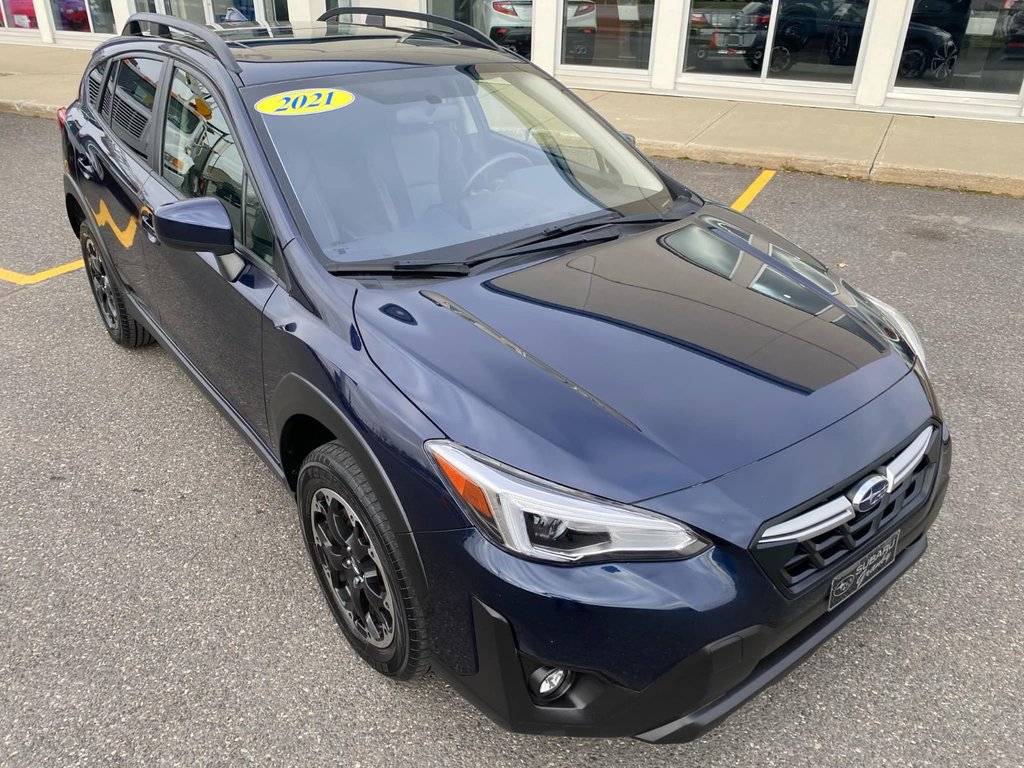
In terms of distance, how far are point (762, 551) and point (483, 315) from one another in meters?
1.01

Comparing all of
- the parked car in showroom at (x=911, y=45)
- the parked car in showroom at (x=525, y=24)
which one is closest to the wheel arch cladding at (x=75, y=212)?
the parked car in showroom at (x=525, y=24)

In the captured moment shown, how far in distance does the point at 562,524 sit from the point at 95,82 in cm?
394

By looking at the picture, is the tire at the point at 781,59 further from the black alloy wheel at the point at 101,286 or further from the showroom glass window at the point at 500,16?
the black alloy wheel at the point at 101,286

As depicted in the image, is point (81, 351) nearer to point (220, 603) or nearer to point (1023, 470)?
point (220, 603)

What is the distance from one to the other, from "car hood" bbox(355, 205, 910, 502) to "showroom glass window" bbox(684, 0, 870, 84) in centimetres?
793

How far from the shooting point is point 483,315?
232 cm

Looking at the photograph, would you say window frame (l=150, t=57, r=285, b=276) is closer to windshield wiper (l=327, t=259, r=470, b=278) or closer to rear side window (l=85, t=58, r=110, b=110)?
windshield wiper (l=327, t=259, r=470, b=278)

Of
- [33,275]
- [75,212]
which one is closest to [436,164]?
[75,212]

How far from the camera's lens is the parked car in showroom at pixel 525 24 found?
1066 cm

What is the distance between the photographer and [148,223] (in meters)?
3.35

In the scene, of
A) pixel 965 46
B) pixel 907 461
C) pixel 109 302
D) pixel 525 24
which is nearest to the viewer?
pixel 907 461

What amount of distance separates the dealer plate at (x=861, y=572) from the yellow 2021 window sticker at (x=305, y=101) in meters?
2.24

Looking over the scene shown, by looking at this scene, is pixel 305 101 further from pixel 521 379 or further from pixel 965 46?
pixel 965 46

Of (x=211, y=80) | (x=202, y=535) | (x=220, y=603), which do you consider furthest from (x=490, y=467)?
(x=211, y=80)
